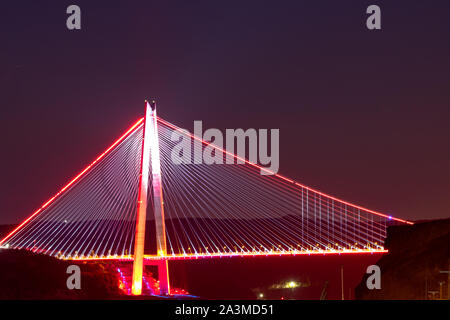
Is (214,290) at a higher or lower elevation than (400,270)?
lower

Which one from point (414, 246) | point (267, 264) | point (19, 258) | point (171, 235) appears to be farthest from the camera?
point (171, 235)

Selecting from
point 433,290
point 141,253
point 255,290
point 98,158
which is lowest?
point 255,290

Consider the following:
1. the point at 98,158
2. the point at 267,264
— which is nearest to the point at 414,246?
the point at 98,158

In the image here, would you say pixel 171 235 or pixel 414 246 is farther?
pixel 171 235

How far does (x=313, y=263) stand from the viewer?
93375 millimetres

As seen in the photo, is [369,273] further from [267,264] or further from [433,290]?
[267,264]
